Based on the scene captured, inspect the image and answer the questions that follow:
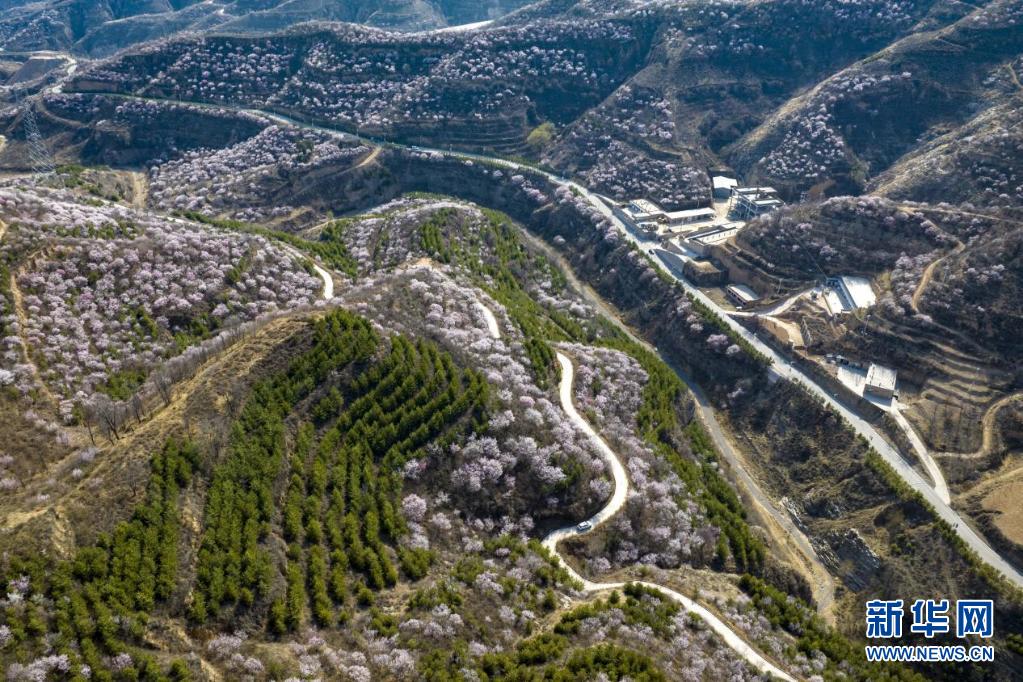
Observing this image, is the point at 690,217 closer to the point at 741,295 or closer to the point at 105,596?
the point at 741,295

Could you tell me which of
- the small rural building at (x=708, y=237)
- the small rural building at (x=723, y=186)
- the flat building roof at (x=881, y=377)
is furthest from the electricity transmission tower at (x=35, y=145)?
the flat building roof at (x=881, y=377)

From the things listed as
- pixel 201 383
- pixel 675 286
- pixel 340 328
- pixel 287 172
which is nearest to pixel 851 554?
pixel 675 286

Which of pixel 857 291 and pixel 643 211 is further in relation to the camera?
pixel 643 211

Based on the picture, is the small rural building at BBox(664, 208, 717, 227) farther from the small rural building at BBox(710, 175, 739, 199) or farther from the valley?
the small rural building at BBox(710, 175, 739, 199)

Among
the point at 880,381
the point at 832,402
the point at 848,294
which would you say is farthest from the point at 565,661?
the point at 848,294

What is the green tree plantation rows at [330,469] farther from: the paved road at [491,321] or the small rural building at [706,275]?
the small rural building at [706,275]

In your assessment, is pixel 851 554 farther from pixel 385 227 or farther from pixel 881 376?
pixel 385 227
